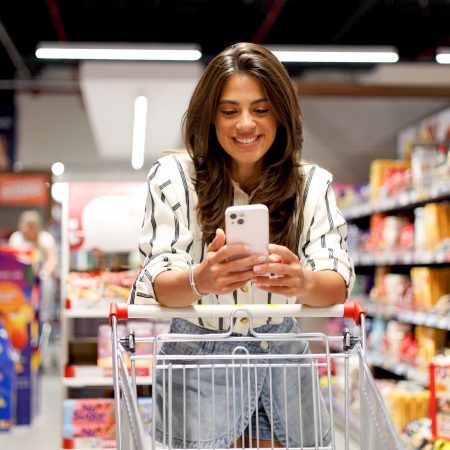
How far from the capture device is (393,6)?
12445mm

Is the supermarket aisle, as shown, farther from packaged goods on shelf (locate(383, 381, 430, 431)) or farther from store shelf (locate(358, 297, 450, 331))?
store shelf (locate(358, 297, 450, 331))

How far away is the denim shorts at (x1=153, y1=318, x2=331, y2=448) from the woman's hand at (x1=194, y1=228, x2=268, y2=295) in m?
0.25

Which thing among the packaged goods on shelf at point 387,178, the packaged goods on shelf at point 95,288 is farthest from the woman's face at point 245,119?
the packaged goods on shelf at point 387,178

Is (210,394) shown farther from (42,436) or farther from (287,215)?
(42,436)

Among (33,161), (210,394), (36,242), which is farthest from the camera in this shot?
(33,161)

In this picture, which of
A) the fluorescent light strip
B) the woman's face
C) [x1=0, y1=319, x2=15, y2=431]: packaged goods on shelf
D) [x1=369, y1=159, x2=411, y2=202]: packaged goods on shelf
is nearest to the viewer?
the woman's face

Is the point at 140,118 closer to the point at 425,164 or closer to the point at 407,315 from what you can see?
the point at 425,164

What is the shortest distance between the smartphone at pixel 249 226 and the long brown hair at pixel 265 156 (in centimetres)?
32

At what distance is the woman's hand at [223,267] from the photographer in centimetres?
173

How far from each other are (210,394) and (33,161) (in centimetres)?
1392

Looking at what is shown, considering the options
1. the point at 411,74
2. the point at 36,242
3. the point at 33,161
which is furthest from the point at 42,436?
the point at 33,161

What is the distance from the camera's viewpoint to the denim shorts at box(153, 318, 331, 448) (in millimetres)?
2035

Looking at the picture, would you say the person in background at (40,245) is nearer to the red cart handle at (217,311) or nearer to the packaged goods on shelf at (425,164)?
the packaged goods on shelf at (425,164)

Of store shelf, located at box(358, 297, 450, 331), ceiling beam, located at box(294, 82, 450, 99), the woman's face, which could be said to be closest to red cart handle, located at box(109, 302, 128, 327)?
the woman's face
